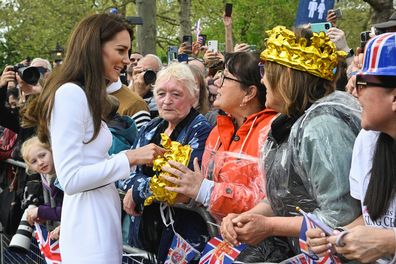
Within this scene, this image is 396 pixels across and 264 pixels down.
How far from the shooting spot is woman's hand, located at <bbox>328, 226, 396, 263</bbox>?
226cm

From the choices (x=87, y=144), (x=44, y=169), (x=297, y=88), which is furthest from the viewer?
(x=44, y=169)

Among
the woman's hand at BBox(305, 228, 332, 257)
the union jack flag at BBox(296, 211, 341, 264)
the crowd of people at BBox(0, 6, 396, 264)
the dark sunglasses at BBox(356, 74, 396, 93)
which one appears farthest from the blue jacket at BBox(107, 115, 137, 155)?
the dark sunglasses at BBox(356, 74, 396, 93)

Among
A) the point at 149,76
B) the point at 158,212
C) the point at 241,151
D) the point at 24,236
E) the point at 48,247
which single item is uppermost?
the point at 241,151

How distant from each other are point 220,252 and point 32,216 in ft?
6.24

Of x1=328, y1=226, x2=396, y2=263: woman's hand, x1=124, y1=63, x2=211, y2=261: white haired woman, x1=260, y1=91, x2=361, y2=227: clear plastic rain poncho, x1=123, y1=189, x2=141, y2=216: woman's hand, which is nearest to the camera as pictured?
x1=328, y1=226, x2=396, y2=263: woman's hand

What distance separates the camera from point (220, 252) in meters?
3.25

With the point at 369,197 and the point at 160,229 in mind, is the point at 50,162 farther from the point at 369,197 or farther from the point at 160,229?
the point at 369,197

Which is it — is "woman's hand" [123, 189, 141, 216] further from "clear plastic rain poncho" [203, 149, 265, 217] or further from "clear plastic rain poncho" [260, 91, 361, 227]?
"clear plastic rain poncho" [260, 91, 361, 227]

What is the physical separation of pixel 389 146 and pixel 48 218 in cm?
278

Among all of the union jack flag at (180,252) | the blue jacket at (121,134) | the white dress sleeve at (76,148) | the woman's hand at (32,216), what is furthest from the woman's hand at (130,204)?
the woman's hand at (32,216)

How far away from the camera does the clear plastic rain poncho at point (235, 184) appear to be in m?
3.27

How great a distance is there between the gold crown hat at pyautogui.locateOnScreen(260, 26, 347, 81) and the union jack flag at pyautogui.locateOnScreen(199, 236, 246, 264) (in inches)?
36.0

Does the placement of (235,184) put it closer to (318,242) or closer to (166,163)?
(166,163)

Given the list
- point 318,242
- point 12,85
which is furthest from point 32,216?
point 318,242
